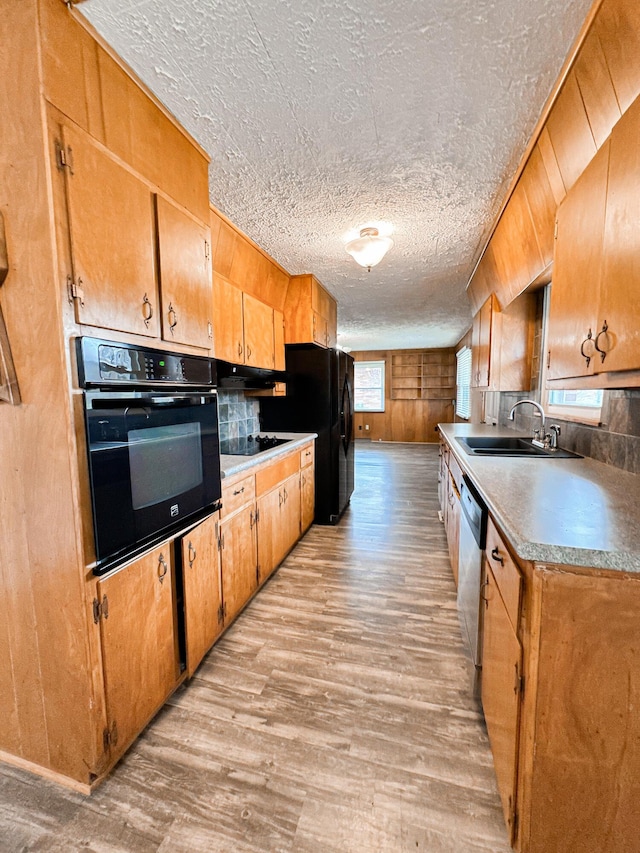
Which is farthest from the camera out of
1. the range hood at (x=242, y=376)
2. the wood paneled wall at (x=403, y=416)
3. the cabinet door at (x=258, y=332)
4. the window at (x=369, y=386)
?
the window at (x=369, y=386)

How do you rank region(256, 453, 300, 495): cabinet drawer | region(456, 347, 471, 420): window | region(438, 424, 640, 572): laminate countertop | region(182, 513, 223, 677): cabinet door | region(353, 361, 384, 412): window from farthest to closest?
region(353, 361, 384, 412): window → region(456, 347, 471, 420): window → region(256, 453, 300, 495): cabinet drawer → region(182, 513, 223, 677): cabinet door → region(438, 424, 640, 572): laminate countertop

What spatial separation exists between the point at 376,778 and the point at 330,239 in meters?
3.00

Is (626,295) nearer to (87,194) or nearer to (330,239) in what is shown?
(87,194)

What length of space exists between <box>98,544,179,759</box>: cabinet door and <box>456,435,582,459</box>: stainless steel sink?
1813mm

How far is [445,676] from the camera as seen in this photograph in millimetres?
1662

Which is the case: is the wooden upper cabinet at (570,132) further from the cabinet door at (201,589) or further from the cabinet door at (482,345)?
the cabinet door at (201,589)

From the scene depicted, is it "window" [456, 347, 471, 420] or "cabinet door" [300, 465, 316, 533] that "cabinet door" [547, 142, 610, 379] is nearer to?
"cabinet door" [300, 465, 316, 533]

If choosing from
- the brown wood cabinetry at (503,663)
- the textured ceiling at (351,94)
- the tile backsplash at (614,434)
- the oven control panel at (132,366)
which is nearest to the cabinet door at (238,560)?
the oven control panel at (132,366)

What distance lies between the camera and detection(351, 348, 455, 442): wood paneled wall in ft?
28.1

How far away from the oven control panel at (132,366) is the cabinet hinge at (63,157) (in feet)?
1.59

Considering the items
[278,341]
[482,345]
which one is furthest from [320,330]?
[482,345]

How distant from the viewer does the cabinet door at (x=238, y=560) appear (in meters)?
1.90

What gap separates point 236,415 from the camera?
316cm

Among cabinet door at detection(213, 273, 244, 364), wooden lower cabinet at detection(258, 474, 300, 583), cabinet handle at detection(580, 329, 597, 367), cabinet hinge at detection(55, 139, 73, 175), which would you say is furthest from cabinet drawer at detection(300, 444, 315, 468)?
cabinet hinge at detection(55, 139, 73, 175)
